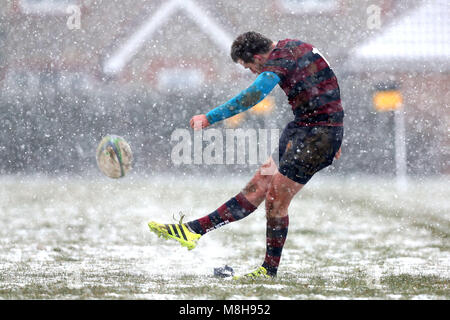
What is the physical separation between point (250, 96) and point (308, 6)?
1782 cm

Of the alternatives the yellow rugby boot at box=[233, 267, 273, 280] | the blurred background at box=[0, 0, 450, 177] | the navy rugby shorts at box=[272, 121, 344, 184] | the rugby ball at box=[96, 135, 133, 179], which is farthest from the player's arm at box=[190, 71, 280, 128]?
the blurred background at box=[0, 0, 450, 177]

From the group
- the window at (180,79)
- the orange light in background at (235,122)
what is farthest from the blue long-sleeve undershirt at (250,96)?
the window at (180,79)

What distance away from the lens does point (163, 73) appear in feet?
64.2

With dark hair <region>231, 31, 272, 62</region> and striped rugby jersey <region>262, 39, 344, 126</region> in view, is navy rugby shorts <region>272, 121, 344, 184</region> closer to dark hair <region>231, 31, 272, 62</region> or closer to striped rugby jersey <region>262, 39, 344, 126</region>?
striped rugby jersey <region>262, 39, 344, 126</region>

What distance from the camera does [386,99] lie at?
695 inches

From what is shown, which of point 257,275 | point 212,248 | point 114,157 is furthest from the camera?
point 212,248

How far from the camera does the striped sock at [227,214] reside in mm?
4961

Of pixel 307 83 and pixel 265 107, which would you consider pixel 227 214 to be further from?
pixel 265 107

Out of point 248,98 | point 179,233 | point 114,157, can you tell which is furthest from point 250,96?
point 114,157

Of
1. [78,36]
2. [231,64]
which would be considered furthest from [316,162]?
[78,36]

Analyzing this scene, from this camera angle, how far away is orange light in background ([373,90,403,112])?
17438 millimetres

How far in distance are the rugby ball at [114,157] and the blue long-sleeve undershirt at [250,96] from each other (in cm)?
131

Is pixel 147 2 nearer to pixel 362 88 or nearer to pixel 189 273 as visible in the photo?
pixel 362 88

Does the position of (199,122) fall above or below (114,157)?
above
